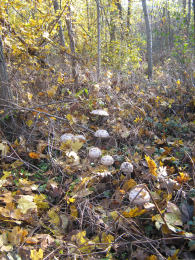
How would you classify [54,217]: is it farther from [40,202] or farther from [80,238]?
[80,238]

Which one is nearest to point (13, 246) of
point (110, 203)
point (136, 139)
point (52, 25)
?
point (110, 203)

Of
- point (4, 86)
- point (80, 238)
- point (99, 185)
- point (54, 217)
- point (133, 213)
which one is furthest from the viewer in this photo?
point (4, 86)

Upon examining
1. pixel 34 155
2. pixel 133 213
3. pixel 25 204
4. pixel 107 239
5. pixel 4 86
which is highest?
pixel 4 86

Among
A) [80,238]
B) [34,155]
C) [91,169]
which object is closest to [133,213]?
[80,238]

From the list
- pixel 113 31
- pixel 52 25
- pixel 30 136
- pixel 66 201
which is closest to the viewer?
pixel 66 201

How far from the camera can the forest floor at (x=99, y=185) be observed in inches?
75.9

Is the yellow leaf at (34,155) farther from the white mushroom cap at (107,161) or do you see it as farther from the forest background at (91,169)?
the white mushroom cap at (107,161)

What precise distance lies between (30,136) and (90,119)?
157 centimetres

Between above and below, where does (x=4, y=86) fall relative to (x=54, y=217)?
above

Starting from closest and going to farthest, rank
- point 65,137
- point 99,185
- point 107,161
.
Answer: point 99,185, point 107,161, point 65,137

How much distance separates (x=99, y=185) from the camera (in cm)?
277

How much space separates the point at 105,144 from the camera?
381cm

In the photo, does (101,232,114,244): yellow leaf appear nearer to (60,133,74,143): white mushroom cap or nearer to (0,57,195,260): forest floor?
(0,57,195,260): forest floor

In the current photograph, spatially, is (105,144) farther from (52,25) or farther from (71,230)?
(52,25)
